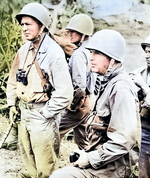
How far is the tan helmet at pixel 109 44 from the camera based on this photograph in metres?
2.58

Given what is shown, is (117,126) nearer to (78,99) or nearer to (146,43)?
(78,99)

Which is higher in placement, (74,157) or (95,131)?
(95,131)

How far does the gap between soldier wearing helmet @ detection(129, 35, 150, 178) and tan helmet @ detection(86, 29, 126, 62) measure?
0.35 m

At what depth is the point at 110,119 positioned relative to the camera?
2.61 metres

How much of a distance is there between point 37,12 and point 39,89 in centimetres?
65

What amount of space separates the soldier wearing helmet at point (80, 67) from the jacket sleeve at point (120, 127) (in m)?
0.43

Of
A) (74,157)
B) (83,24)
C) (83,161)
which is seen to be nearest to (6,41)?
(83,24)

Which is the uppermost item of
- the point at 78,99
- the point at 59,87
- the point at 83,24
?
the point at 83,24

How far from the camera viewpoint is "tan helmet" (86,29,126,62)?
2.58 metres

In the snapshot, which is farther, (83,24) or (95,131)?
(83,24)

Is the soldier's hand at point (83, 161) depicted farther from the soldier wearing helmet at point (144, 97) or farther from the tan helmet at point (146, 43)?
the tan helmet at point (146, 43)

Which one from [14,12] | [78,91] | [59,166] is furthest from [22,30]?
[59,166]

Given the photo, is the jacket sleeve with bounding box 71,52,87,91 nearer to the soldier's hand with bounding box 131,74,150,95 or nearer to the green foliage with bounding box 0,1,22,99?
the soldier's hand with bounding box 131,74,150,95

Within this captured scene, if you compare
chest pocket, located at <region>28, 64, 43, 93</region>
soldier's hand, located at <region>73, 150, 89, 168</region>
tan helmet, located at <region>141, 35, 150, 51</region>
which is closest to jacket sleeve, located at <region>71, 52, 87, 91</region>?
chest pocket, located at <region>28, 64, 43, 93</region>
